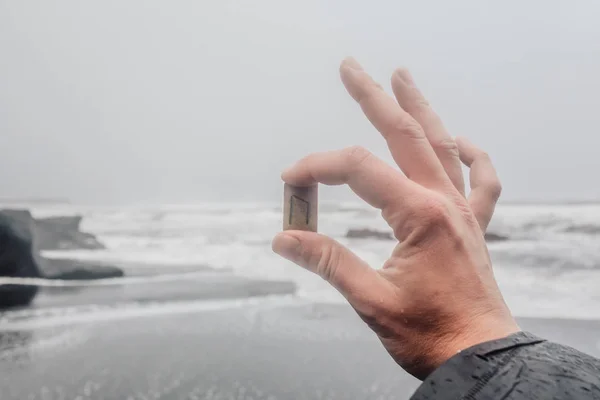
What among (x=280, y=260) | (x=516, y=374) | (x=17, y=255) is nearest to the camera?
(x=516, y=374)

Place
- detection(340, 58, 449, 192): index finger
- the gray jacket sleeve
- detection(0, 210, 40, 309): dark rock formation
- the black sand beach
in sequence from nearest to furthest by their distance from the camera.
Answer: the gray jacket sleeve < detection(340, 58, 449, 192): index finger < the black sand beach < detection(0, 210, 40, 309): dark rock formation

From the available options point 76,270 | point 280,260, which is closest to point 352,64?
point 280,260

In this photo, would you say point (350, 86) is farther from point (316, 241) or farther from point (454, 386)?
point (454, 386)

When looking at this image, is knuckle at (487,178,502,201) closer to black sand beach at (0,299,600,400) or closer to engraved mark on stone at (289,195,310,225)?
engraved mark on stone at (289,195,310,225)

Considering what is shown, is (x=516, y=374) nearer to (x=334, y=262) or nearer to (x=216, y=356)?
(x=334, y=262)

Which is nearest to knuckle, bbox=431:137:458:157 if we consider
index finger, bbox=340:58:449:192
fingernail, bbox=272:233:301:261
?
index finger, bbox=340:58:449:192

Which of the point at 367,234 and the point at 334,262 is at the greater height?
the point at 334,262
